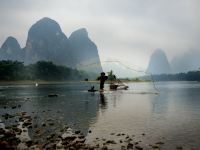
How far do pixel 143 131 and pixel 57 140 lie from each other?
10663mm

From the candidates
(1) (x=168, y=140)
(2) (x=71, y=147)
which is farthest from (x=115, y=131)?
(2) (x=71, y=147)

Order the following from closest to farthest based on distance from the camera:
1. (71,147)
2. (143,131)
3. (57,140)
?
(71,147)
(57,140)
(143,131)

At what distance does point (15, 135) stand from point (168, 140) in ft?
51.9

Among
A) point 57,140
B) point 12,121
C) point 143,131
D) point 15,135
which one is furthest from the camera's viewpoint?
point 12,121

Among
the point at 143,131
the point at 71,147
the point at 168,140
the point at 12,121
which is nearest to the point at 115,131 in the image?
the point at 143,131

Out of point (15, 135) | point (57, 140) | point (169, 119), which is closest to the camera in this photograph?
point (57, 140)

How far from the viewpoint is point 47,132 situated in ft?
104

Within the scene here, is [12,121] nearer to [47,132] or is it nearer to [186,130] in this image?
[47,132]

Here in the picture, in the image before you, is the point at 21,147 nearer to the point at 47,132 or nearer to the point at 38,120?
the point at 47,132

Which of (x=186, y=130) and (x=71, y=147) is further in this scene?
(x=186, y=130)

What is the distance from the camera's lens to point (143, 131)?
33.2 meters

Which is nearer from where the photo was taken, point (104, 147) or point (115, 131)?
point (104, 147)

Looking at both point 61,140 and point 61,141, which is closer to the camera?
point 61,141

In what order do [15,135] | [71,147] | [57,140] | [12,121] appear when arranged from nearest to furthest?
[71,147], [57,140], [15,135], [12,121]
